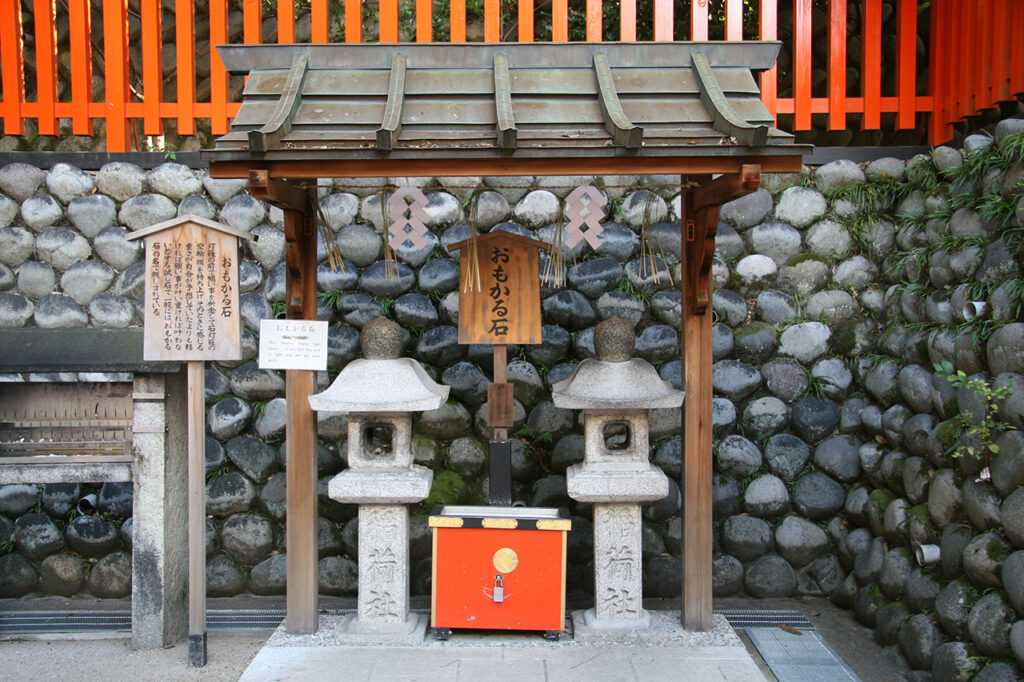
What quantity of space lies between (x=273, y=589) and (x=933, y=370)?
5.29 m

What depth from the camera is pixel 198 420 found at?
529 cm

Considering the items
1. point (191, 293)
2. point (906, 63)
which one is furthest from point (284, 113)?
point (906, 63)

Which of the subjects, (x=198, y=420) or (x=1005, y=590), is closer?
(x=1005, y=590)

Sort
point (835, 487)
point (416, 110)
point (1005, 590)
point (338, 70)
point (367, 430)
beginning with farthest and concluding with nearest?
point (835, 487) → point (367, 430) → point (338, 70) → point (416, 110) → point (1005, 590)

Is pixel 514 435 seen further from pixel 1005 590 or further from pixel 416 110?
pixel 1005 590

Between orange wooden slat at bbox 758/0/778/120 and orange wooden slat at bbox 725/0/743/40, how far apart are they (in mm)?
188

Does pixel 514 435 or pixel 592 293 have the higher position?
pixel 592 293

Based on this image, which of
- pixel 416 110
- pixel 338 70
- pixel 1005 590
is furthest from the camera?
pixel 338 70

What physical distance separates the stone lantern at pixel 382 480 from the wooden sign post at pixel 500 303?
18.6 inches

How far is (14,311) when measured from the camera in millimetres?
6766

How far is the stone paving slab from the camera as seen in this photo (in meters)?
4.75

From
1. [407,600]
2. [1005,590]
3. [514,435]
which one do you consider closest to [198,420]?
[407,600]

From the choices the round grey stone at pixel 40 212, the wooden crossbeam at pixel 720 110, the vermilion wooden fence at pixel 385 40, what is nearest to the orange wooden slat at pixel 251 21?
the vermilion wooden fence at pixel 385 40

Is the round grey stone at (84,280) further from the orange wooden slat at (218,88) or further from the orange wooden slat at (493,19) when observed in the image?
the orange wooden slat at (493,19)
